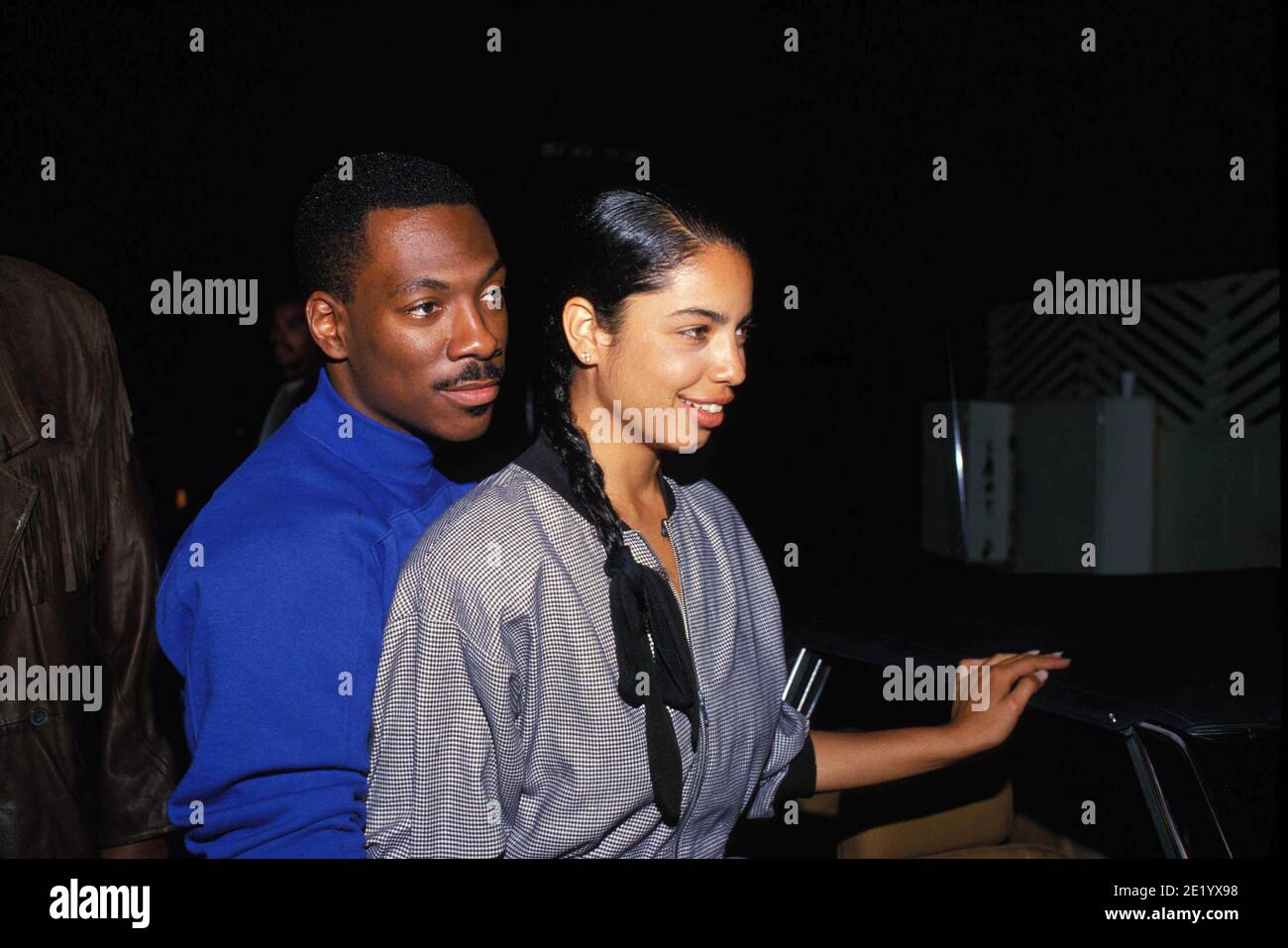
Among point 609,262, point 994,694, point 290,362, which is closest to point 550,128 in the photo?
point 290,362

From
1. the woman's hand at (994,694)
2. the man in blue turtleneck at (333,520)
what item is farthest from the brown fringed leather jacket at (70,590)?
the woman's hand at (994,694)

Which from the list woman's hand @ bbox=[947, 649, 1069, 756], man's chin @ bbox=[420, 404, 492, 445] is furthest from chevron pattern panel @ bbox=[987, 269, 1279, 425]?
man's chin @ bbox=[420, 404, 492, 445]

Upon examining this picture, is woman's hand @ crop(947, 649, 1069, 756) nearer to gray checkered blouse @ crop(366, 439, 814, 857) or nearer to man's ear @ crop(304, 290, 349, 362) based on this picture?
gray checkered blouse @ crop(366, 439, 814, 857)

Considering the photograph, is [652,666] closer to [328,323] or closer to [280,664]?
[280,664]

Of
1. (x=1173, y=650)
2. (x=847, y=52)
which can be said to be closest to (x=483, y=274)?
(x=1173, y=650)

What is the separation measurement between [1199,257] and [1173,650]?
956 centimetres

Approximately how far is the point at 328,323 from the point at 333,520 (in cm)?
31

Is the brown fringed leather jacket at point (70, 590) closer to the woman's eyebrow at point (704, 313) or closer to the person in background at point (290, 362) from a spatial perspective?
the person in background at point (290, 362)

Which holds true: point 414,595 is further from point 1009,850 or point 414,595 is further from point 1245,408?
point 1245,408

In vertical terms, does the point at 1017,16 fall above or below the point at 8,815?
above

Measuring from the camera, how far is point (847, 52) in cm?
287

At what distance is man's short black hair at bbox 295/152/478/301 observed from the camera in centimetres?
143

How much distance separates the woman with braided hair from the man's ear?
0.31 meters

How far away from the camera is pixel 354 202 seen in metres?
1.44
